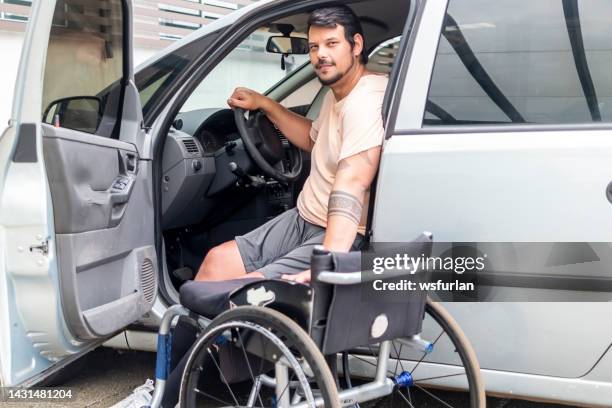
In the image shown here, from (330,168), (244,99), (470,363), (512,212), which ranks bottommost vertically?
(470,363)

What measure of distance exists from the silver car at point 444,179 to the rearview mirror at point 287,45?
34.1 inches

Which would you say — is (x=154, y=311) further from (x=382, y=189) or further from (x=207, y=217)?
(x=382, y=189)

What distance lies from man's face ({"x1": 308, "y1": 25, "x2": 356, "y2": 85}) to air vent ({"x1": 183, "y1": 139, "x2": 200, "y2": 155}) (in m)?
0.74

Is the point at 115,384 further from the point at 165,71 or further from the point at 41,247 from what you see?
the point at 165,71

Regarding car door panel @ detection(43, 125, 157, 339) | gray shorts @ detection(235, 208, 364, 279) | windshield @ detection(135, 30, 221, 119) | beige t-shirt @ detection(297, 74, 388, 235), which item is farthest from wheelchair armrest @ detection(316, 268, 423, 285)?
windshield @ detection(135, 30, 221, 119)

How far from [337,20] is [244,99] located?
528mm

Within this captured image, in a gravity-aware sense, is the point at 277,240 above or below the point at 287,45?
below

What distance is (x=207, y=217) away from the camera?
10.5 feet

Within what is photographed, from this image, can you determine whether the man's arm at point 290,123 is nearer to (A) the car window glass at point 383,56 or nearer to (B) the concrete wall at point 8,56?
(A) the car window glass at point 383,56

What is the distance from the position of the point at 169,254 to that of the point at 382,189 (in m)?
1.23

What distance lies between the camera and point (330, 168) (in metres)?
2.43

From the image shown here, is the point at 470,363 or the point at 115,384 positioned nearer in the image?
the point at 470,363

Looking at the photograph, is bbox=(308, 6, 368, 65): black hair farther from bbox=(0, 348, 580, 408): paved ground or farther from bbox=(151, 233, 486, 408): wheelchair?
bbox=(0, 348, 580, 408): paved ground

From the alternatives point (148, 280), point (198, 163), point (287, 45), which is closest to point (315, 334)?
point (148, 280)
